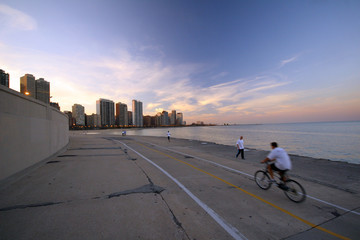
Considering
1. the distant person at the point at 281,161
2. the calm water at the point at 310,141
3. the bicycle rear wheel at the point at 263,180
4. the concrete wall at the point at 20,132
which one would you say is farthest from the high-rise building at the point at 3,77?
the calm water at the point at 310,141

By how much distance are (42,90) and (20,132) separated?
126 feet

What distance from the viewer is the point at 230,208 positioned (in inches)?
175

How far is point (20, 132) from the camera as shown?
24.7 ft

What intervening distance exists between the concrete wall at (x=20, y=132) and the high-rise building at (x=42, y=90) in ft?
107

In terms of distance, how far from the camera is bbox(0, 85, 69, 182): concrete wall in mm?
6414

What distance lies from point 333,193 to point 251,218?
171 inches

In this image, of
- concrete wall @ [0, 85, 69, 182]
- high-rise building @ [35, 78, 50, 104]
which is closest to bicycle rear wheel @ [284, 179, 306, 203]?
concrete wall @ [0, 85, 69, 182]

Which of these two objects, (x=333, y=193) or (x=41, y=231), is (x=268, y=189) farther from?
(x=41, y=231)

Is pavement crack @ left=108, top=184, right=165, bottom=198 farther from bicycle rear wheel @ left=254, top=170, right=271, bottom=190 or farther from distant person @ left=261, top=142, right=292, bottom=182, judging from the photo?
distant person @ left=261, top=142, right=292, bottom=182

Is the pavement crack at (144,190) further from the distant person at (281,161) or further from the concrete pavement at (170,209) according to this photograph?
the distant person at (281,161)

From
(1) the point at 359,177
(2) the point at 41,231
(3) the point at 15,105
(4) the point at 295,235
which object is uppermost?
(3) the point at 15,105

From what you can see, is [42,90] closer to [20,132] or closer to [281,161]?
[20,132]

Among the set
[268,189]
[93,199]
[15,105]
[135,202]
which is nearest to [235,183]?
[268,189]

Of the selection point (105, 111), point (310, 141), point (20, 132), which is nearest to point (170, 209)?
point (20, 132)
